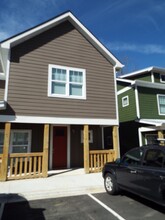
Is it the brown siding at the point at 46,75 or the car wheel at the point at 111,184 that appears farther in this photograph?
the brown siding at the point at 46,75

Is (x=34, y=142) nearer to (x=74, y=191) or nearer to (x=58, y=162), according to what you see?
(x=58, y=162)

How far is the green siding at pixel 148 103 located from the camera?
43.4ft

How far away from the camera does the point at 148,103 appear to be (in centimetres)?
1359

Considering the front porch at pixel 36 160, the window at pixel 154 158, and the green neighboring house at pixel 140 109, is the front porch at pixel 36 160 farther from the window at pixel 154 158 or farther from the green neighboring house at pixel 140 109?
the window at pixel 154 158

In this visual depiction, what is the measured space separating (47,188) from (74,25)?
8596 millimetres

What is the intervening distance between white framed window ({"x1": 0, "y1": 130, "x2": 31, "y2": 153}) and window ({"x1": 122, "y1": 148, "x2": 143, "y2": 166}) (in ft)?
19.6

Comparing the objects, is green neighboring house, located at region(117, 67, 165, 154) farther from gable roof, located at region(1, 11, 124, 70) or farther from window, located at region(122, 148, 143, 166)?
window, located at region(122, 148, 143, 166)

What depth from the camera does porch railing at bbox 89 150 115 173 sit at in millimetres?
9055

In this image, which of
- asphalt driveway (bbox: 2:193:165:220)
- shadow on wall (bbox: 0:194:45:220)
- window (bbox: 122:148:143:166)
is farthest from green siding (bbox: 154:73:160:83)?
shadow on wall (bbox: 0:194:45:220)

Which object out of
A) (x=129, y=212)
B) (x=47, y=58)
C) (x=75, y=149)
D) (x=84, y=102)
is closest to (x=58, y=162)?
(x=75, y=149)

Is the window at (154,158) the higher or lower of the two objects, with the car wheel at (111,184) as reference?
higher

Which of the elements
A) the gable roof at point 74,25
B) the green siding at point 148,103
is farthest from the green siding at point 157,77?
the gable roof at point 74,25

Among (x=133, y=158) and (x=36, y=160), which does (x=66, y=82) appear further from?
(x=133, y=158)

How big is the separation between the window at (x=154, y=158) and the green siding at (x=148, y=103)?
8916 millimetres
